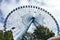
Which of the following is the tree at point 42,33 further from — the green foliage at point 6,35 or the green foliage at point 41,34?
the green foliage at point 6,35

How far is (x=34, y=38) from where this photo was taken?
57844mm

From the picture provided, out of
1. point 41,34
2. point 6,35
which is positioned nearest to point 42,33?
point 41,34

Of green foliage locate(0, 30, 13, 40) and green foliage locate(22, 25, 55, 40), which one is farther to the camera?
green foliage locate(22, 25, 55, 40)

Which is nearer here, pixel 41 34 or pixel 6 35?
pixel 6 35

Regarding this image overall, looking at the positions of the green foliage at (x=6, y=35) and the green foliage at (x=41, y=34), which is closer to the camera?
the green foliage at (x=6, y=35)

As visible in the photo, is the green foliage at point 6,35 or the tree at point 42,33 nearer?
the green foliage at point 6,35

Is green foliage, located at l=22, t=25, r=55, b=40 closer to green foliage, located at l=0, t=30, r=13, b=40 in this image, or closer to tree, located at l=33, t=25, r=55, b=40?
tree, located at l=33, t=25, r=55, b=40

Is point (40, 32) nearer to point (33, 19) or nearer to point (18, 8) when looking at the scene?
point (33, 19)

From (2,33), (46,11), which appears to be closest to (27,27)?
(46,11)

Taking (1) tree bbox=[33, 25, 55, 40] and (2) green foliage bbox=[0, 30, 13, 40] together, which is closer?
(2) green foliage bbox=[0, 30, 13, 40]

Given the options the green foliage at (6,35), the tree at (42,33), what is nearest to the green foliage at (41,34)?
the tree at (42,33)

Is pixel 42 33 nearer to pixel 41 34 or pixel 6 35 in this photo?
pixel 41 34

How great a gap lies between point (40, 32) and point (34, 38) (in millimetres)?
2538

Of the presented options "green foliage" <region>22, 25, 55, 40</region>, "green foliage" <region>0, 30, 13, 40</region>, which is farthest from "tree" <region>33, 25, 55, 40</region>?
"green foliage" <region>0, 30, 13, 40</region>
